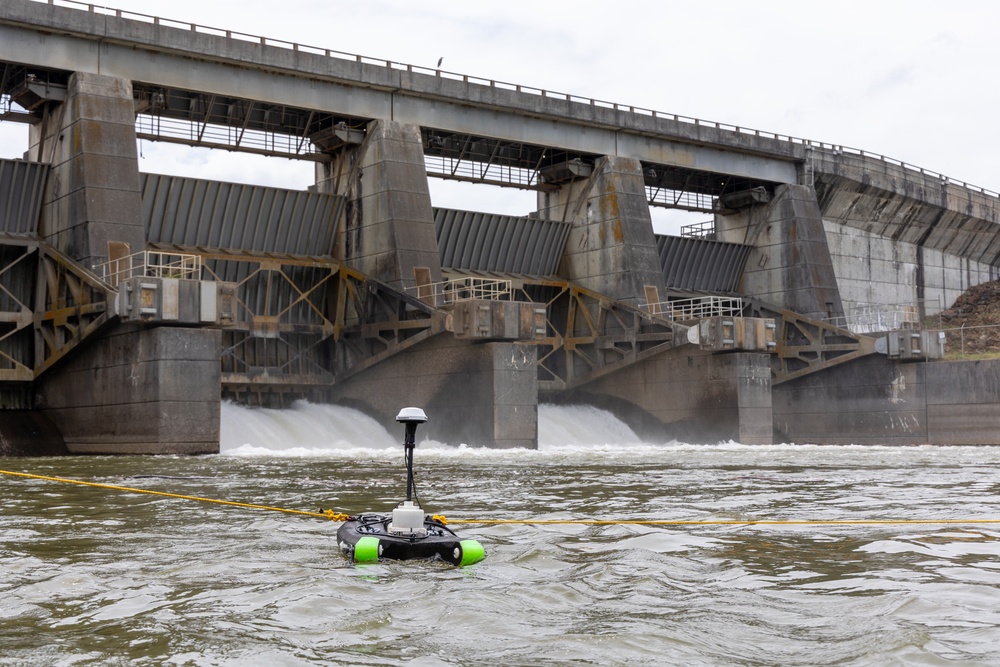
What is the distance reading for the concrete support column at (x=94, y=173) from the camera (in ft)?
104

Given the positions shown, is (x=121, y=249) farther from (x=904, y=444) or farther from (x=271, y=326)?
(x=904, y=444)

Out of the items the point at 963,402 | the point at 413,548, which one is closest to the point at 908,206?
the point at 963,402

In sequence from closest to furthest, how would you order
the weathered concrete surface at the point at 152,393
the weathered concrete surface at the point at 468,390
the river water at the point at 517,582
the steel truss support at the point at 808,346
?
the river water at the point at 517,582, the weathered concrete surface at the point at 152,393, the weathered concrete surface at the point at 468,390, the steel truss support at the point at 808,346

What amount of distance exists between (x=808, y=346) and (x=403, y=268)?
18.6 meters

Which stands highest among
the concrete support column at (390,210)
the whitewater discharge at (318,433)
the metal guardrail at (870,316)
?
the concrete support column at (390,210)

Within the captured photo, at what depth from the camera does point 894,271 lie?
189 ft

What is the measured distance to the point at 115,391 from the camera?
30.1m

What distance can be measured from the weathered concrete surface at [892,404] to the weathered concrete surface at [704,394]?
21.4 ft

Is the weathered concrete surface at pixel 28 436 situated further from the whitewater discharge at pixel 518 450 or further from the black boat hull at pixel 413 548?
the black boat hull at pixel 413 548

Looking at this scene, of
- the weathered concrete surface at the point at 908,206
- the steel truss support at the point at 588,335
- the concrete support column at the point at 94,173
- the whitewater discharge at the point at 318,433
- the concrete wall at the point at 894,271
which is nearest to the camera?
the concrete support column at the point at 94,173

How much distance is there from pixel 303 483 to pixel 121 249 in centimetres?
1422

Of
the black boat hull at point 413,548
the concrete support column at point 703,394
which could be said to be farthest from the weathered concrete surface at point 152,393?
the black boat hull at point 413,548

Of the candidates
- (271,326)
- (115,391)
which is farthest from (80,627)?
(271,326)

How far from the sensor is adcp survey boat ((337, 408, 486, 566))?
995 cm
